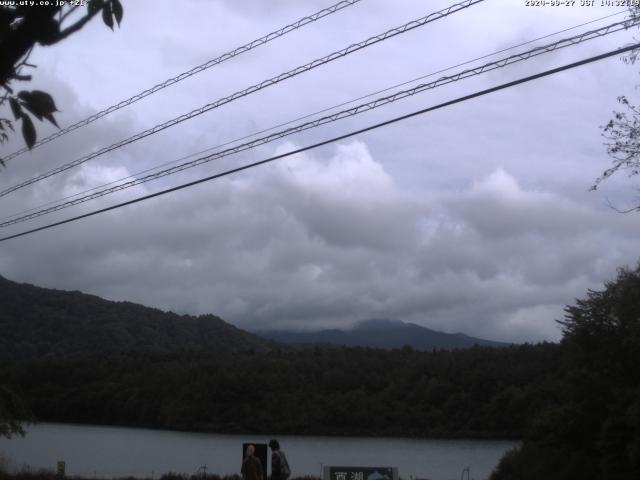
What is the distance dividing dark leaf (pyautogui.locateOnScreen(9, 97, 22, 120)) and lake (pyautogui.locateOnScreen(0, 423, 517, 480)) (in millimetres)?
27042

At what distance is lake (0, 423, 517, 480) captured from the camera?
34812mm

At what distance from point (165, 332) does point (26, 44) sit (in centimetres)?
8040

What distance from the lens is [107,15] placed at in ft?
13.8

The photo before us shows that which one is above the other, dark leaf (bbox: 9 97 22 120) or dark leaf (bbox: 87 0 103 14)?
dark leaf (bbox: 87 0 103 14)

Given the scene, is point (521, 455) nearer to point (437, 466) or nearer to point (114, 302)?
point (437, 466)

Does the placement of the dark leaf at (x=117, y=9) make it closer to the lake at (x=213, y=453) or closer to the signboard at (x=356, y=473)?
the signboard at (x=356, y=473)

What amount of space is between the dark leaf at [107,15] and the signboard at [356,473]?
42.0 feet

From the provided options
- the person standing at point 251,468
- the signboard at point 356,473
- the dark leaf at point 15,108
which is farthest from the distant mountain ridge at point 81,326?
the dark leaf at point 15,108

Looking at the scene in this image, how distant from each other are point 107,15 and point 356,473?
510 inches

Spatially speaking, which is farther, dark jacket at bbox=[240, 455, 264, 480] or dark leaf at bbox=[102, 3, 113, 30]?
dark jacket at bbox=[240, 455, 264, 480]

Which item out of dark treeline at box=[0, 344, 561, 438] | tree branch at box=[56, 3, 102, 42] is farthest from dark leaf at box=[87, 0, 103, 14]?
dark treeline at box=[0, 344, 561, 438]

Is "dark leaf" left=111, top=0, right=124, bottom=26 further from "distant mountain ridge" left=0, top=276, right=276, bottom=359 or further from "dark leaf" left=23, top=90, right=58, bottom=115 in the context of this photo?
"distant mountain ridge" left=0, top=276, right=276, bottom=359

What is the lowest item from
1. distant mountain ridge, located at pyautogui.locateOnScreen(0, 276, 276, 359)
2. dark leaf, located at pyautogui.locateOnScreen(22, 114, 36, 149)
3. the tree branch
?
dark leaf, located at pyautogui.locateOnScreen(22, 114, 36, 149)

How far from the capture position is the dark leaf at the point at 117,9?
4.19 m
